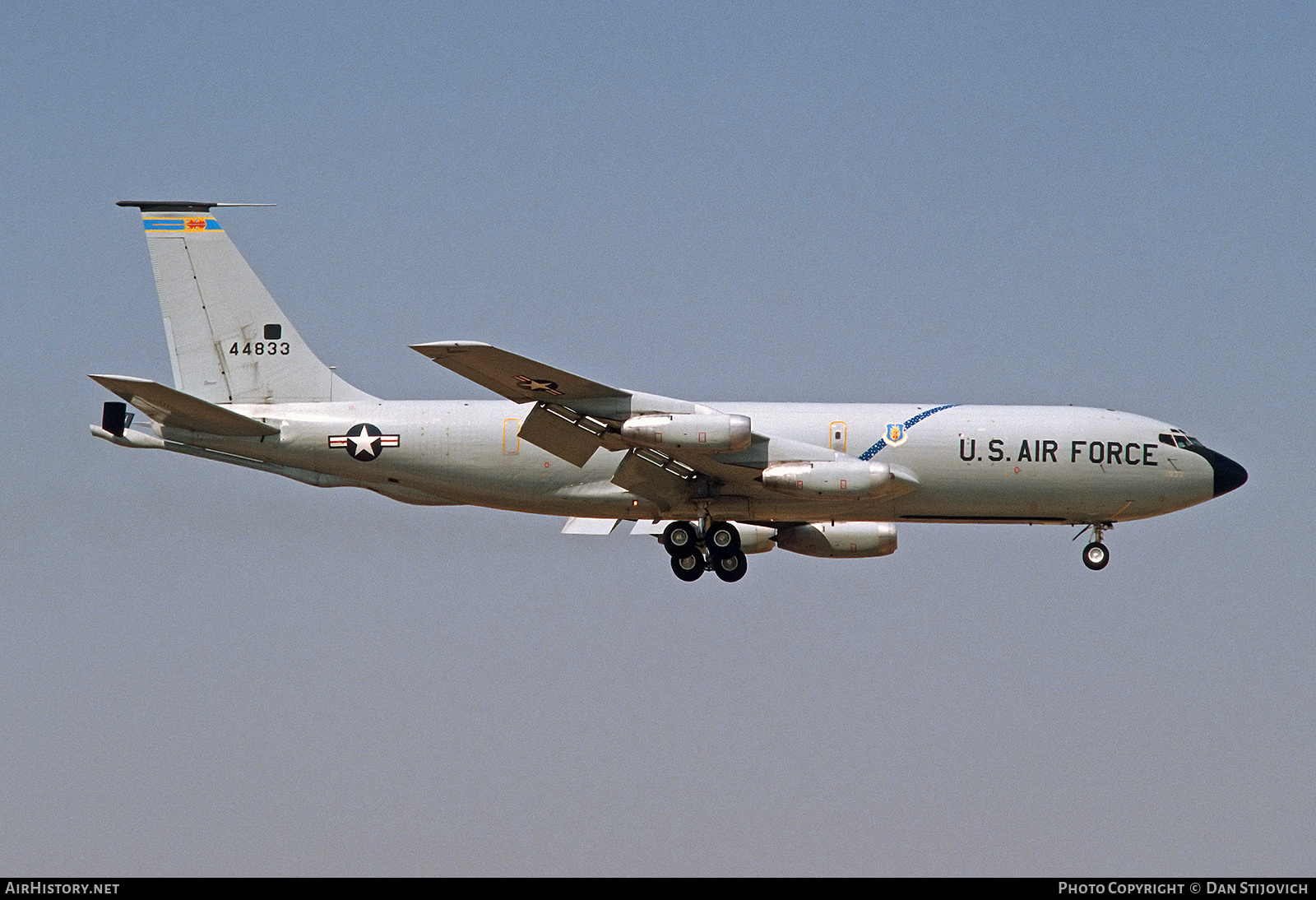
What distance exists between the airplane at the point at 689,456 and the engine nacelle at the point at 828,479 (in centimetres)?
4

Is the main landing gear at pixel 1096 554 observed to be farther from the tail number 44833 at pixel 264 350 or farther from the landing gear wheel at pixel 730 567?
the tail number 44833 at pixel 264 350

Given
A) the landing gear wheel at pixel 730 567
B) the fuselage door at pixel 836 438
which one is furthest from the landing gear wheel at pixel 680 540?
the fuselage door at pixel 836 438

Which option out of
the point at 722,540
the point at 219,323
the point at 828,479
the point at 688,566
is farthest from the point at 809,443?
the point at 219,323

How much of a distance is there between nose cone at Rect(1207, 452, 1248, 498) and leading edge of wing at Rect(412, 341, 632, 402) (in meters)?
15.0

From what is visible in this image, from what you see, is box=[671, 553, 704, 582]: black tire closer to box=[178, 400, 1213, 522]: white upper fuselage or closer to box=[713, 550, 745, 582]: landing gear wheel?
box=[713, 550, 745, 582]: landing gear wheel

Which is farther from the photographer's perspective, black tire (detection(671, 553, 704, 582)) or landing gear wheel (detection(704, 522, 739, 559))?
black tire (detection(671, 553, 704, 582))

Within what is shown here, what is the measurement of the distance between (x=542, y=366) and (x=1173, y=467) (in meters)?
16.0

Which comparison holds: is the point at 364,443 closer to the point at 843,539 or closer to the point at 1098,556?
the point at 843,539

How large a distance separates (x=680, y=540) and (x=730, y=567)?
135 centimetres

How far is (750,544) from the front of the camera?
45.6 m

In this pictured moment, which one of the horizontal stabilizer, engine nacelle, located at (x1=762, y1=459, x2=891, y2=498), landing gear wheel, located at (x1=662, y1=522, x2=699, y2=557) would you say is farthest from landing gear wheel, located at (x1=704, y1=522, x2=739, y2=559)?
the horizontal stabilizer

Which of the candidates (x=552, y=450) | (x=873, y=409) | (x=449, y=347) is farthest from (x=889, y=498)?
(x=449, y=347)

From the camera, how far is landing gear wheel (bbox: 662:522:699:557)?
41.1m

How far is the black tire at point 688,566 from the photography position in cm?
4112
